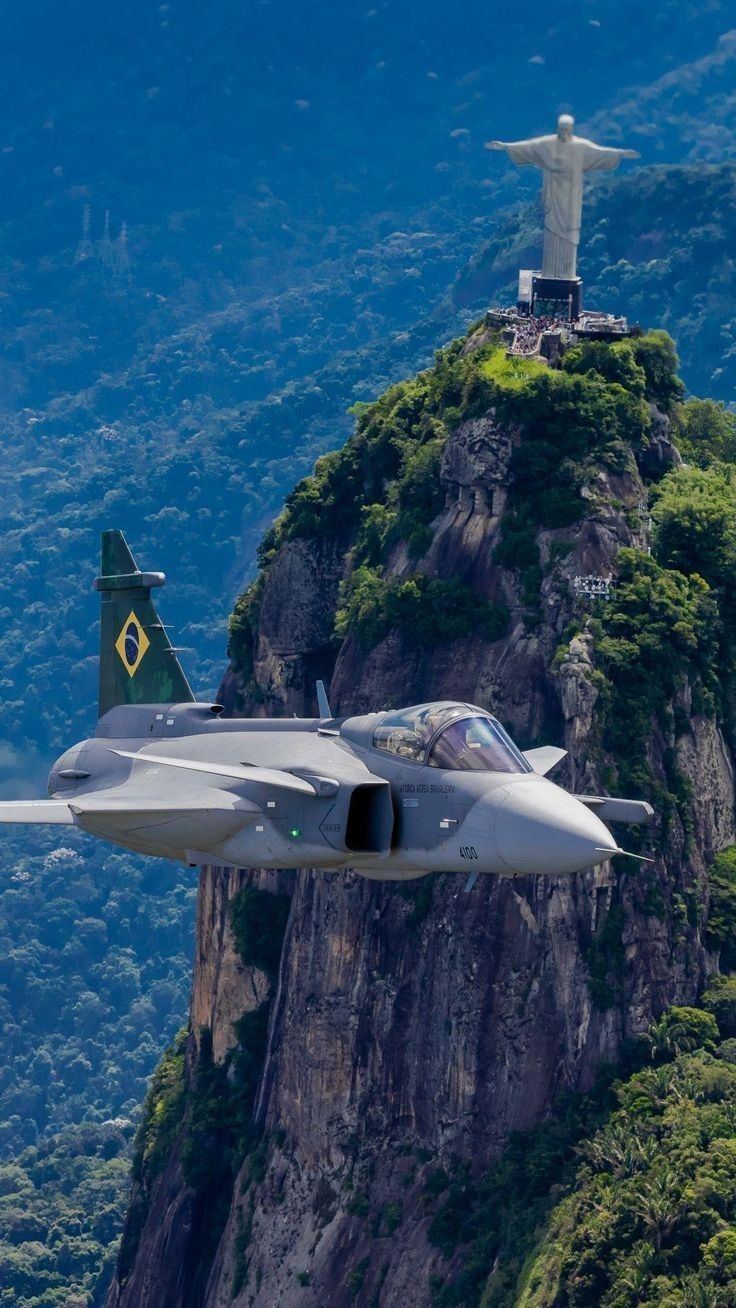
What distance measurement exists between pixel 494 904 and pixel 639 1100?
32.1 feet

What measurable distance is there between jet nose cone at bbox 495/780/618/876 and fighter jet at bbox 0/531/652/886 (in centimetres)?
4

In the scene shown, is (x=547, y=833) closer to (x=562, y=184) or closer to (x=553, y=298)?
(x=553, y=298)

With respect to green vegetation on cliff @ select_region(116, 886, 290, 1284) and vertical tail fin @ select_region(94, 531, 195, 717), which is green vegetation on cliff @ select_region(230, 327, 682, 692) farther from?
vertical tail fin @ select_region(94, 531, 195, 717)

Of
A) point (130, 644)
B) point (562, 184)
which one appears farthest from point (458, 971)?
point (562, 184)

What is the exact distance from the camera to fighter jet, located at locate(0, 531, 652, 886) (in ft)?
234

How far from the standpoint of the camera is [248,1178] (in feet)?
398

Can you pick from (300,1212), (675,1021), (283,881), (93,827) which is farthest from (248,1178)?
(93,827)

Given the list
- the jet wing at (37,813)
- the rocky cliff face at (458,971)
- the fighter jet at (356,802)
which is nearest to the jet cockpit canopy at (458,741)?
the fighter jet at (356,802)

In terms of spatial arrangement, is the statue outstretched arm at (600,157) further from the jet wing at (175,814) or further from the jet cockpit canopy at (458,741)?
the jet cockpit canopy at (458,741)

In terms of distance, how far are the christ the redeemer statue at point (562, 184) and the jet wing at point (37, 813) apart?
58.0 metres

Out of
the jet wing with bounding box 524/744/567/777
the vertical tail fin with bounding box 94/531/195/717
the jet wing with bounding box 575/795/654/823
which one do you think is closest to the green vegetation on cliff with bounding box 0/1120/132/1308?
the vertical tail fin with bounding box 94/531/195/717

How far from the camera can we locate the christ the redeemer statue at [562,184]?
131250mm

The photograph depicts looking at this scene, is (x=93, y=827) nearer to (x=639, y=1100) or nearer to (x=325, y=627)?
(x=639, y=1100)

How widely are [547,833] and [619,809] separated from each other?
19.6ft
